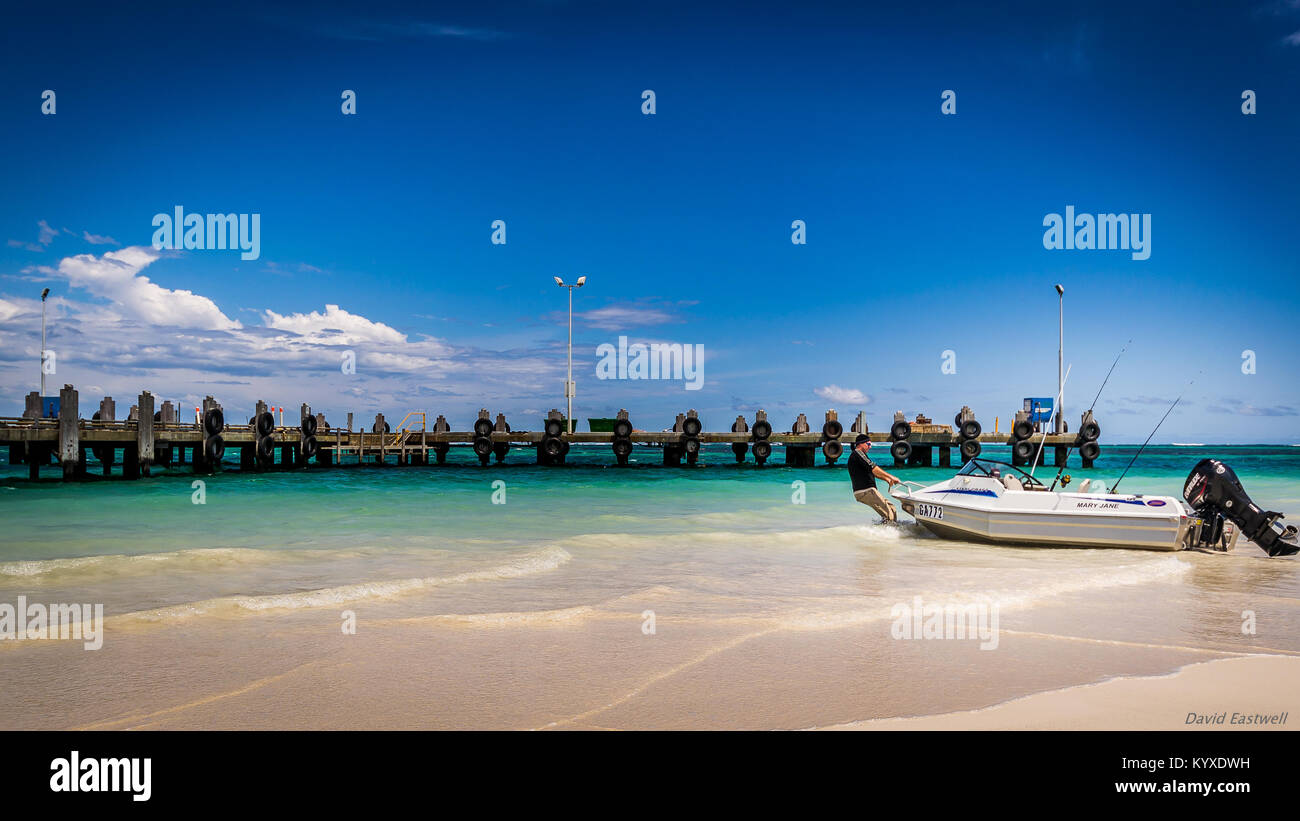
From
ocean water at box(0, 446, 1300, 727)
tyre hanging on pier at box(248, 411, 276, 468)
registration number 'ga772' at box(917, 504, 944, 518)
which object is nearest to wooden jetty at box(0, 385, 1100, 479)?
tyre hanging on pier at box(248, 411, 276, 468)

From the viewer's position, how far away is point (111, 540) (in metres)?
14.2

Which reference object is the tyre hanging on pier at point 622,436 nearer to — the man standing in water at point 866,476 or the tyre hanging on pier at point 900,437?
the tyre hanging on pier at point 900,437

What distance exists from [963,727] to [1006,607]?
4.34 m

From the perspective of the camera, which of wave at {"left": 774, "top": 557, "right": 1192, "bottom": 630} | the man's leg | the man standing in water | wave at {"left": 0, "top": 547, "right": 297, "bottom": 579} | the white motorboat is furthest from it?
the man's leg

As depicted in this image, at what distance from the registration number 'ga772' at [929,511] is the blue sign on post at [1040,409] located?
35685mm

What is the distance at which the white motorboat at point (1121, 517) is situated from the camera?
1262 cm

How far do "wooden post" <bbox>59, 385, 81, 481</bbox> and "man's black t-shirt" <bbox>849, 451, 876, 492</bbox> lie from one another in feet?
84.2

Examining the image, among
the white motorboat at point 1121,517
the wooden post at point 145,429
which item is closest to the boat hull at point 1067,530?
the white motorboat at point 1121,517

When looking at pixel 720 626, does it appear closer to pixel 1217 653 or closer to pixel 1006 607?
pixel 1006 607

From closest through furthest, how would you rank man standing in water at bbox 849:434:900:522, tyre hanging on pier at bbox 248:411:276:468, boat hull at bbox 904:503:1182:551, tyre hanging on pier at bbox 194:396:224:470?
1. boat hull at bbox 904:503:1182:551
2. man standing in water at bbox 849:434:900:522
3. tyre hanging on pier at bbox 194:396:224:470
4. tyre hanging on pier at bbox 248:411:276:468

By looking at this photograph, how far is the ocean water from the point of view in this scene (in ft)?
17.0

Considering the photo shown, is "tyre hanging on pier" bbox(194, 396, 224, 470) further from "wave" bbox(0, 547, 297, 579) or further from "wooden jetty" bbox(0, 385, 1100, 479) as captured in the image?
"wave" bbox(0, 547, 297, 579)

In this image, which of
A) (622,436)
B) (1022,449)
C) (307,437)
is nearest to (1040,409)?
Answer: (1022,449)
